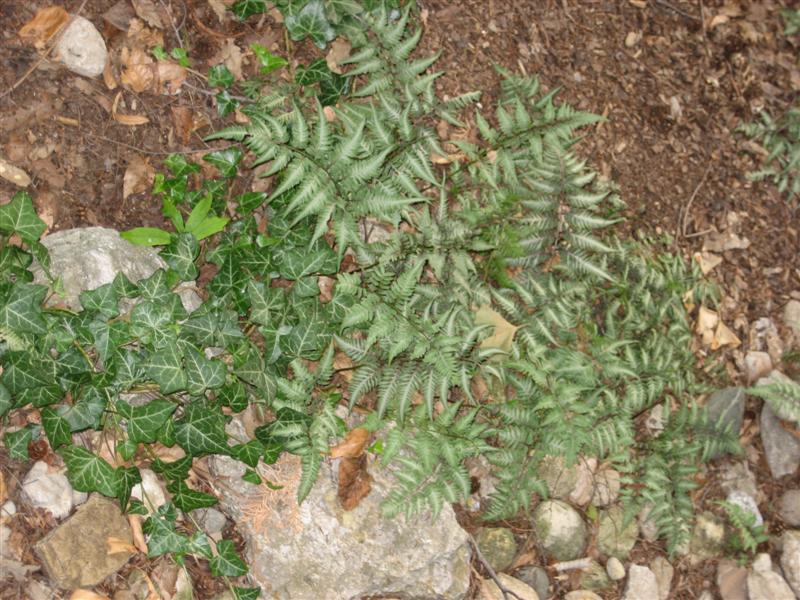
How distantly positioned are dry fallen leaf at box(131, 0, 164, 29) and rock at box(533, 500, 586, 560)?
349cm

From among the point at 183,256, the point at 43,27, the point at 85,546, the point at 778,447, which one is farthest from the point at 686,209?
the point at 85,546

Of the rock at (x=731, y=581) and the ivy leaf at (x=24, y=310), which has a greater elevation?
the ivy leaf at (x=24, y=310)

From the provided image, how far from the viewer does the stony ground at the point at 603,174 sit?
11.2 feet

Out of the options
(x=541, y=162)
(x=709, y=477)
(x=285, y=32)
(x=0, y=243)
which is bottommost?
(x=709, y=477)

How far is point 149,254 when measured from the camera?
3564 mm

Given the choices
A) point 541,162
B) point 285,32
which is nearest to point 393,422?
point 541,162

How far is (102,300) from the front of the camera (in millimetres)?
3146

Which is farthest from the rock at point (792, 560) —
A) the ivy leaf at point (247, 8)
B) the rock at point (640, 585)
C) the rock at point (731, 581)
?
the ivy leaf at point (247, 8)

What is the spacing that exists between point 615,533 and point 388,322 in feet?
6.89

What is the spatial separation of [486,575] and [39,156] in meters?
3.19

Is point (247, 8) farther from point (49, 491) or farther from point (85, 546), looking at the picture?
point (85, 546)

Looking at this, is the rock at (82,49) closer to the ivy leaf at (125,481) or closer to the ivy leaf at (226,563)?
the ivy leaf at (125,481)

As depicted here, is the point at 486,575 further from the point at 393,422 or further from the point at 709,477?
the point at 709,477

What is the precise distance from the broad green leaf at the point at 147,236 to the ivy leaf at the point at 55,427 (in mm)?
880
